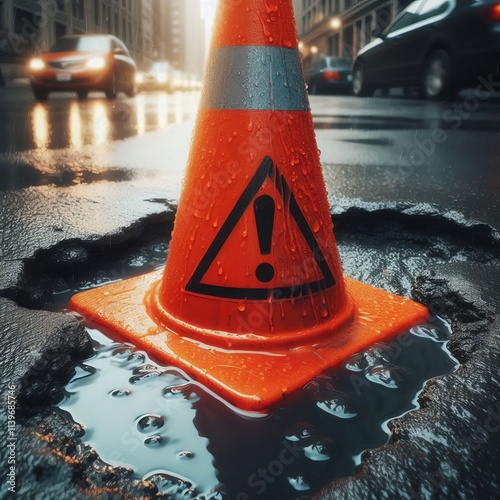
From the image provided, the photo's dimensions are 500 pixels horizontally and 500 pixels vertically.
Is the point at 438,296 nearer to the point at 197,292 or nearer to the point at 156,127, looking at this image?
the point at 197,292

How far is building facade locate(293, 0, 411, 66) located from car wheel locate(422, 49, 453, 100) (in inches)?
383

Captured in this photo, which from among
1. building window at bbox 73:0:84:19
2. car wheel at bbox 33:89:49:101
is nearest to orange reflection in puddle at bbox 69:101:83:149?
car wheel at bbox 33:89:49:101

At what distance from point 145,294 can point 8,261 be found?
0.54m

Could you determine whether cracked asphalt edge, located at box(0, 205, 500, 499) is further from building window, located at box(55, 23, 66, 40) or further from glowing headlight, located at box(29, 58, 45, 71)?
building window, located at box(55, 23, 66, 40)

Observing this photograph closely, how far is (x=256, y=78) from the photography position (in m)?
1.45

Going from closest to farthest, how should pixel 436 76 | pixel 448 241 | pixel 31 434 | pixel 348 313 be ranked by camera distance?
1. pixel 31 434
2. pixel 348 313
3. pixel 448 241
4. pixel 436 76

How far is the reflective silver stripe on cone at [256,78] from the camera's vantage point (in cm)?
144

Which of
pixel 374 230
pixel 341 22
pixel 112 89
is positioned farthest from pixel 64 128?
pixel 341 22

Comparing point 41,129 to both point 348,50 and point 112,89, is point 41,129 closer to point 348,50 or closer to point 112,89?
point 112,89

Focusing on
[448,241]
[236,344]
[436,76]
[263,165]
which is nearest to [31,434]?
[236,344]

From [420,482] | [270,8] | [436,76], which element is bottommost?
[420,482]

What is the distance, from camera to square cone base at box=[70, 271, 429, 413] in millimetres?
1302

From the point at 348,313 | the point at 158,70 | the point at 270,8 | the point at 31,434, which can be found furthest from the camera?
the point at 158,70

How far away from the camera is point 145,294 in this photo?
1.84 metres
